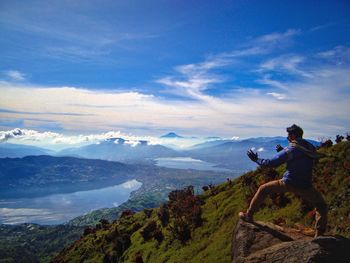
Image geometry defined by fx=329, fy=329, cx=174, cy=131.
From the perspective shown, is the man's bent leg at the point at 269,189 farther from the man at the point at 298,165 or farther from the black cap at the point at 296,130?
the black cap at the point at 296,130

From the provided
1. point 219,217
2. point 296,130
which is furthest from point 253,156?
point 219,217

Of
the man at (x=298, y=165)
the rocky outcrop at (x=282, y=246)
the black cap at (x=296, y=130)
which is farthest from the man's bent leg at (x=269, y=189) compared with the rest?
the black cap at (x=296, y=130)

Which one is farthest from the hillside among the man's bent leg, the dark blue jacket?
the man's bent leg

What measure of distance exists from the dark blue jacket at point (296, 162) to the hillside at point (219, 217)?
732mm

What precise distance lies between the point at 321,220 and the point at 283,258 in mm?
2188

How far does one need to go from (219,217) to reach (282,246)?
44.2ft

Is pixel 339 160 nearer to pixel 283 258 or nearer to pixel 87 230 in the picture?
pixel 283 258

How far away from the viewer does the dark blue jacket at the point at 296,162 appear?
1121cm

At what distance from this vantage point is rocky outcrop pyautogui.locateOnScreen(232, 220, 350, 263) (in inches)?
398

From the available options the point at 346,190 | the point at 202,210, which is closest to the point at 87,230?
the point at 202,210

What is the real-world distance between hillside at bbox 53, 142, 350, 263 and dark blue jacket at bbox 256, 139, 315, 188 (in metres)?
0.73

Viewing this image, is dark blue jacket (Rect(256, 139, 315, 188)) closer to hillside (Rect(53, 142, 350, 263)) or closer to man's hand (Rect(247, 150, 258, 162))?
man's hand (Rect(247, 150, 258, 162))

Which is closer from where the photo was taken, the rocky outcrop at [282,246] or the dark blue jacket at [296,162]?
the rocky outcrop at [282,246]

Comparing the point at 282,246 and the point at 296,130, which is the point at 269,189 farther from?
the point at 296,130
